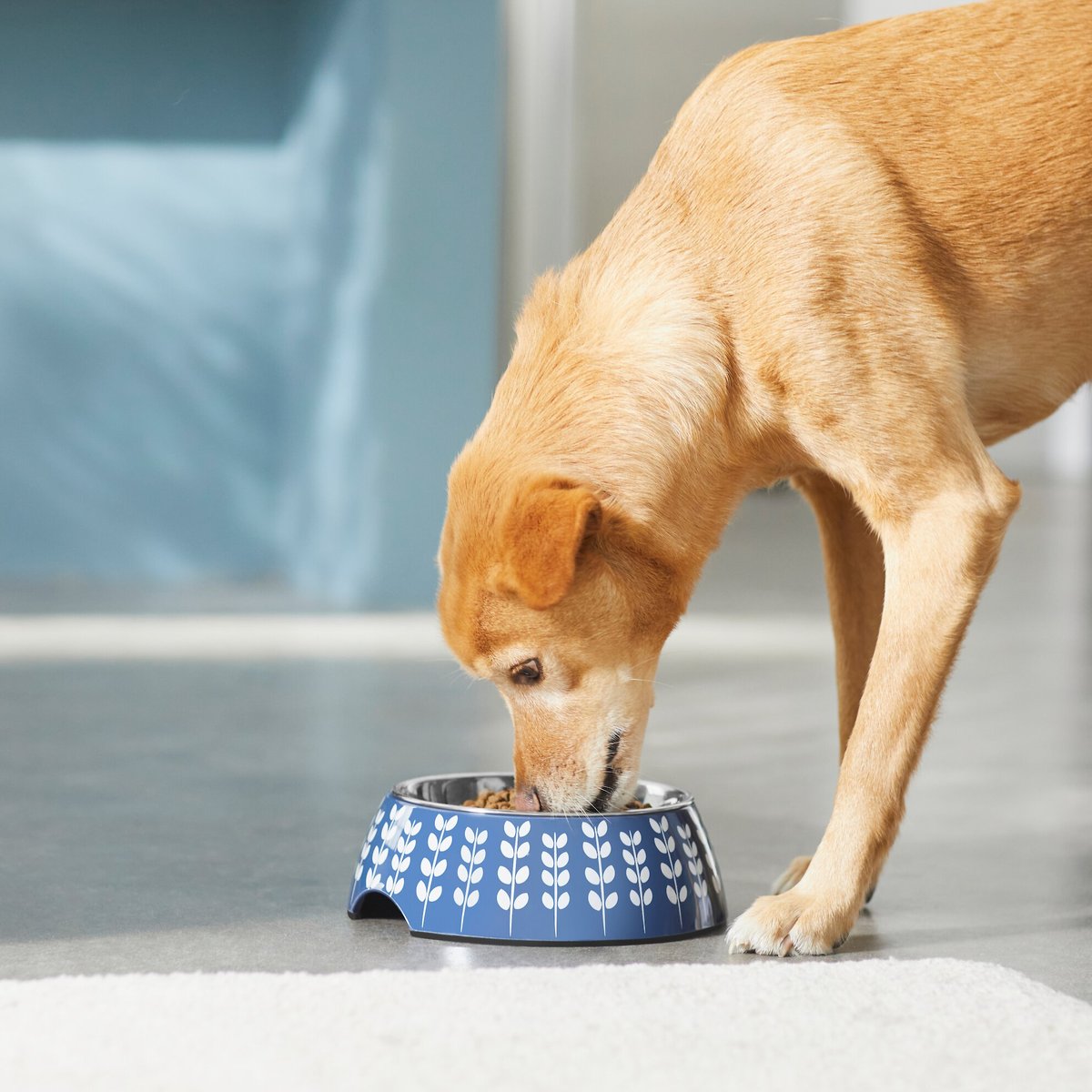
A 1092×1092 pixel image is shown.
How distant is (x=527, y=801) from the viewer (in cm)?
235

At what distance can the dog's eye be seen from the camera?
2322mm

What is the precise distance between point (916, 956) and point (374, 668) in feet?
10.6

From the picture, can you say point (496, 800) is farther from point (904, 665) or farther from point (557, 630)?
point (904, 665)

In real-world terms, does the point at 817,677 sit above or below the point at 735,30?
below

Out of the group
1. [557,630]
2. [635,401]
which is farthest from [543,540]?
[635,401]

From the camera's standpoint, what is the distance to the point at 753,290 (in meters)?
2.36

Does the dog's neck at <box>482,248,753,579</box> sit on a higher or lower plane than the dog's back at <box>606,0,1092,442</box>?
lower

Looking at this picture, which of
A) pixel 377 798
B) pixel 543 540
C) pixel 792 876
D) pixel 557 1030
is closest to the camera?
pixel 557 1030

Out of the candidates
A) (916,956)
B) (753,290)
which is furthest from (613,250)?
(916,956)

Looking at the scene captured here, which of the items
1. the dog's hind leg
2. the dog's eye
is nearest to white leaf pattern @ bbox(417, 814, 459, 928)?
the dog's eye

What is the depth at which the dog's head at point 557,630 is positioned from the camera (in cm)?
227

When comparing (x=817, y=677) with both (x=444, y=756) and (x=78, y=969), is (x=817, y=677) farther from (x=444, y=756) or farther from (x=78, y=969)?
(x=78, y=969)

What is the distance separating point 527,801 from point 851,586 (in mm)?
753

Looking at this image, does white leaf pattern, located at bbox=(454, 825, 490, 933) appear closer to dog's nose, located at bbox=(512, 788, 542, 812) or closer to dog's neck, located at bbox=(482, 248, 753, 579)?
dog's nose, located at bbox=(512, 788, 542, 812)
